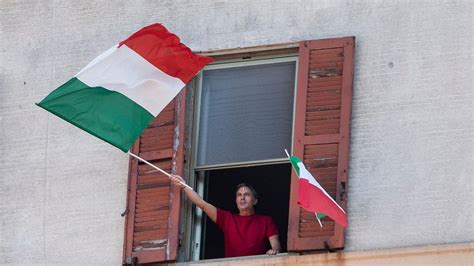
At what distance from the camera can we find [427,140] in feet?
58.6

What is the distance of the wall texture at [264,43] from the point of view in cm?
1772

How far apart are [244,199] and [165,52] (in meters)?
1.41

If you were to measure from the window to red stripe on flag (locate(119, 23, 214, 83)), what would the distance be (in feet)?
2.07

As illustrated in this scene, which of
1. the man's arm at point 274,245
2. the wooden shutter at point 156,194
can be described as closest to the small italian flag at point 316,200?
the man's arm at point 274,245

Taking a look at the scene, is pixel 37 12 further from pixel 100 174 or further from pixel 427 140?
pixel 427 140

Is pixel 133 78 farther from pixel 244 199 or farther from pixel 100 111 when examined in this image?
pixel 244 199

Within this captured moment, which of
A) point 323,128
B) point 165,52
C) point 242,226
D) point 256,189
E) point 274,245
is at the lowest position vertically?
point 274,245

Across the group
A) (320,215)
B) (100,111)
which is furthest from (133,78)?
(320,215)

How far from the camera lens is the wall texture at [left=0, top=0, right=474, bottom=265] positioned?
17.7 metres

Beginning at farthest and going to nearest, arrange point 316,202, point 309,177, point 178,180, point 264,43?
point 264,43
point 178,180
point 309,177
point 316,202

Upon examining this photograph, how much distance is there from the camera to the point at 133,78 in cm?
1808

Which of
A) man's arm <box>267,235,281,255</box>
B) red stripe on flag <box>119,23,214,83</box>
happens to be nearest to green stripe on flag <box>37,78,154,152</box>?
red stripe on flag <box>119,23,214,83</box>

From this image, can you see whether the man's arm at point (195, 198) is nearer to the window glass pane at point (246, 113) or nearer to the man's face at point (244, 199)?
the man's face at point (244, 199)

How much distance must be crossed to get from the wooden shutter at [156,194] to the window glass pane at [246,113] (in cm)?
30
